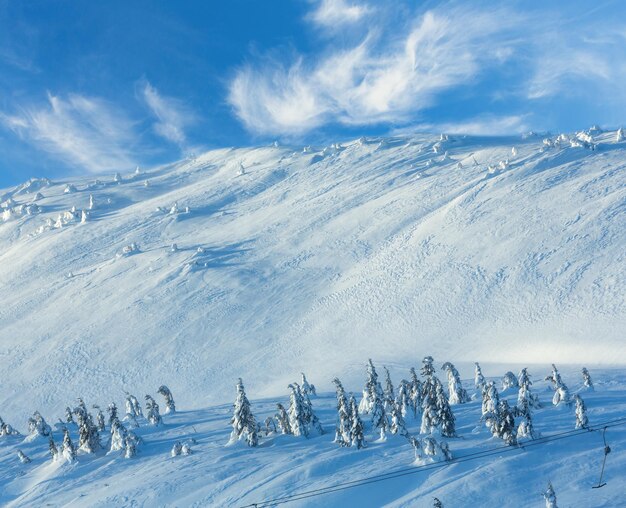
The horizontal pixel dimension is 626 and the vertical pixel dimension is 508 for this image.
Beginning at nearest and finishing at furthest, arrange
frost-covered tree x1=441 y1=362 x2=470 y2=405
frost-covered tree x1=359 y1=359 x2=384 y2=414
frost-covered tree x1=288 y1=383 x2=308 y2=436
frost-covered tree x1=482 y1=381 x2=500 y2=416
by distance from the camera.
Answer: frost-covered tree x1=482 y1=381 x2=500 y2=416
frost-covered tree x1=359 y1=359 x2=384 y2=414
frost-covered tree x1=288 y1=383 x2=308 y2=436
frost-covered tree x1=441 y1=362 x2=470 y2=405

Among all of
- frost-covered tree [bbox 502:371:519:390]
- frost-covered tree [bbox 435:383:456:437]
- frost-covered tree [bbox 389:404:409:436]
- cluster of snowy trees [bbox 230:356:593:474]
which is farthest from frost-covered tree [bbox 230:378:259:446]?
frost-covered tree [bbox 502:371:519:390]

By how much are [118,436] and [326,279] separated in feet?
164

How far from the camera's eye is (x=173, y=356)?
200 ft

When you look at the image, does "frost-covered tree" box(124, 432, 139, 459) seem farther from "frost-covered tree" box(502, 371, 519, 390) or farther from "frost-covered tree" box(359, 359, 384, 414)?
"frost-covered tree" box(502, 371, 519, 390)

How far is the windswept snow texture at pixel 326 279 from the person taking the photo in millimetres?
54656

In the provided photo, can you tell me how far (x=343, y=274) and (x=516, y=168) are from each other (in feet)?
142

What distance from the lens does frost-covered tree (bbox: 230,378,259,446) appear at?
27438mm

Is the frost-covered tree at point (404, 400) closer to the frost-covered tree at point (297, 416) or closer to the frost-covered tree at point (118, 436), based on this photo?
the frost-covered tree at point (297, 416)

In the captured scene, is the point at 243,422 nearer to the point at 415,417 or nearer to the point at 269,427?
the point at 269,427

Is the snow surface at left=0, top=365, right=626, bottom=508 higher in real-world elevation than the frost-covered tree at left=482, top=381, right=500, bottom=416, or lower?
lower

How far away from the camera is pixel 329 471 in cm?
2378

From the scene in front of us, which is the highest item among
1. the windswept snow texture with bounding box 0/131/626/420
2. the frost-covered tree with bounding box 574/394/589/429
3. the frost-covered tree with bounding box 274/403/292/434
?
the windswept snow texture with bounding box 0/131/626/420

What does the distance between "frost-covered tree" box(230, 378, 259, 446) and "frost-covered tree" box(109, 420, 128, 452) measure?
568 cm

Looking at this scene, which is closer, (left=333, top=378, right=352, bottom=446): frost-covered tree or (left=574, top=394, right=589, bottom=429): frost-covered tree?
(left=574, top=394, right=589, bottom=429): frost-covered tree
